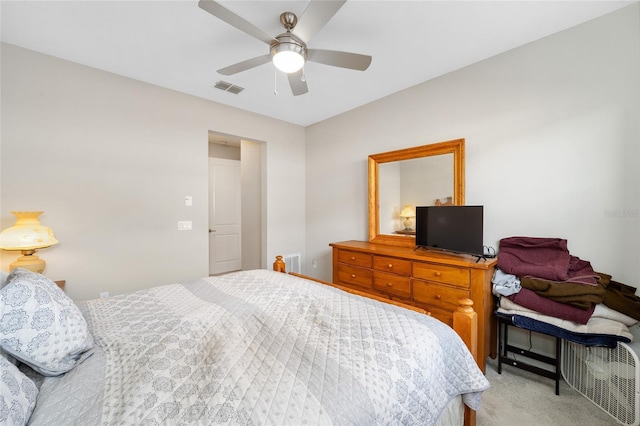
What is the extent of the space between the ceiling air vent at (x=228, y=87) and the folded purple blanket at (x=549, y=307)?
3.33 meters

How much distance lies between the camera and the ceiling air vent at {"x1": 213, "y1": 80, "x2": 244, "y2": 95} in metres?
2.81

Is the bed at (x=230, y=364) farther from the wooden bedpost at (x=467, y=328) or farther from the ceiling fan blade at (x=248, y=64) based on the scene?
the ceiling fan blade at (x=248, y=64)

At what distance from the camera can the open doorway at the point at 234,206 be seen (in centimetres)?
432

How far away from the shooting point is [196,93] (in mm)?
3064

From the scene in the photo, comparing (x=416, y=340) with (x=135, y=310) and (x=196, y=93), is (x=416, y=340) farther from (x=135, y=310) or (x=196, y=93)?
(x=196, y=93)

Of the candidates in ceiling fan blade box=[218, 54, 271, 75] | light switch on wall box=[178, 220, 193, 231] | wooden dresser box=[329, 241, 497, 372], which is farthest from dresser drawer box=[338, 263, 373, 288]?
ceiling fan blade box=[218, 54, 271, 75]

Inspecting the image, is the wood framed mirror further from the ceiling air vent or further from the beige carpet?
the ceiling air vent

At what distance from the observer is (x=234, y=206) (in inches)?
211

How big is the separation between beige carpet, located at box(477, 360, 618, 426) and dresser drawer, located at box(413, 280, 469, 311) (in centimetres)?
64

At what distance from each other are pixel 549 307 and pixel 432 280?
775 millimetres

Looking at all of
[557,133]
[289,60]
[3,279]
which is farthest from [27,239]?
[557,133]

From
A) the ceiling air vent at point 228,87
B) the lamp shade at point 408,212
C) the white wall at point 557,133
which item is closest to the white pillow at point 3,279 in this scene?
the ceiling air vent at point 228,87

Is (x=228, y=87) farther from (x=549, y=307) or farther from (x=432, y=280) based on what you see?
(x=549, y=307)

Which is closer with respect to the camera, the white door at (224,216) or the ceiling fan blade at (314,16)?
the ceiling fan blade at (314,16)
